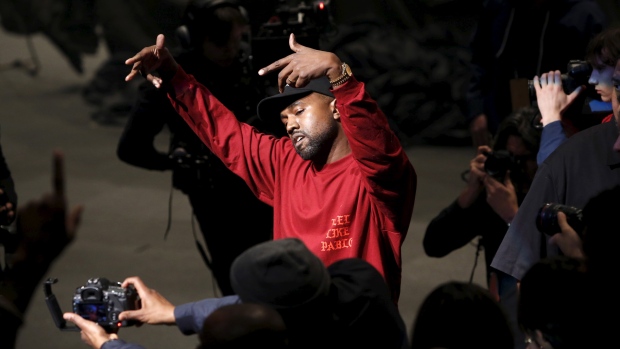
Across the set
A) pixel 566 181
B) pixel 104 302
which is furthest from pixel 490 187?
pixel 104 302

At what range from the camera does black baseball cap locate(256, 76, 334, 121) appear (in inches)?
111

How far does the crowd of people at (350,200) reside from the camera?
76.7 inches

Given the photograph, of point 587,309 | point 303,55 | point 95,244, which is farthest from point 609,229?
point 95,244

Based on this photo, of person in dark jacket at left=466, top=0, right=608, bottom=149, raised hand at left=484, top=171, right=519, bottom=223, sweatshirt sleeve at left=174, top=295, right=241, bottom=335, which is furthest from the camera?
person in dark jacket at left=466, top=0, right=608, bottom=149

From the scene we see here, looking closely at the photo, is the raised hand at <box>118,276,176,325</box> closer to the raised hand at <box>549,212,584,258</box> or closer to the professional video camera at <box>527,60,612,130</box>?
the raised hand at <box>549,212,584,258</box>

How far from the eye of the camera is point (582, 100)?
302 cm

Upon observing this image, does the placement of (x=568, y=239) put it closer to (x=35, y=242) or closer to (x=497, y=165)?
(x=497, y=165)

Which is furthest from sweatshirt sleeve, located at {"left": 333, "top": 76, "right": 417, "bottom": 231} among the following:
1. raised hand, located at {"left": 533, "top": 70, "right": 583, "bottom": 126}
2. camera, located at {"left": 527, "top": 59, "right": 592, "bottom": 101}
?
camera, located at {"left": 527, "top": 59, "right": 592, "bottom": 101}

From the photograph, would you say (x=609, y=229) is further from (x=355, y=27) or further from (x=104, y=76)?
(x=104, y=76)

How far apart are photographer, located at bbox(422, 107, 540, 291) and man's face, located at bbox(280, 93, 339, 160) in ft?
2.57

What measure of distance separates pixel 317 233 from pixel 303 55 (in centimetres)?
55

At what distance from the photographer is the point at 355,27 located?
796cm

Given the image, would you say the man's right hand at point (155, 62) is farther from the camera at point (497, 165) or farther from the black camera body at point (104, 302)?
the camera at point (497, 165)

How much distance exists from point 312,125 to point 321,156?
0.10 meters
